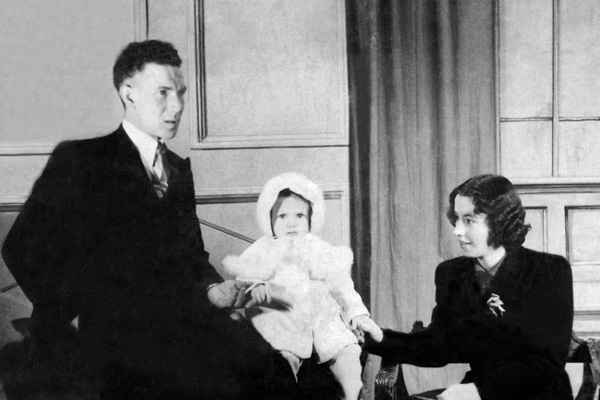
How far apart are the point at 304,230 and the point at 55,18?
1.29 m

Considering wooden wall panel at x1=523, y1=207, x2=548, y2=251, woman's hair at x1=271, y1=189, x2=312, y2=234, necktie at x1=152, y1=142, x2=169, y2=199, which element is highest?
necktie at x1=152, y1=142, x2=169, y2=199

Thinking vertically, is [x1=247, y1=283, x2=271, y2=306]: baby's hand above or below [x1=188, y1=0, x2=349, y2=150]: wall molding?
below

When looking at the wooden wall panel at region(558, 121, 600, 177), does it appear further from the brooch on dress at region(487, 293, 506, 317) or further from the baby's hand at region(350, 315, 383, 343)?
the baby's hand at region(350, 315, 383, 343)

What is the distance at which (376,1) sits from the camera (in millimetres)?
2473

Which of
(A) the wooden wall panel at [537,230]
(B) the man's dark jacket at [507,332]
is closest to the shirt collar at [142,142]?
(B) the man's dark jacket at [507,332]

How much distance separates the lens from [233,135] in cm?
250

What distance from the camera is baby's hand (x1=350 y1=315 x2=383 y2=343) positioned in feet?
7.28

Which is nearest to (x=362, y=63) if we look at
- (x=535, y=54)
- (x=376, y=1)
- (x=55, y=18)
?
(x=376, y=1)

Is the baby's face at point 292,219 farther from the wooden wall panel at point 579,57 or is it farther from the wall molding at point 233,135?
the wooden wall panel at point 579,57

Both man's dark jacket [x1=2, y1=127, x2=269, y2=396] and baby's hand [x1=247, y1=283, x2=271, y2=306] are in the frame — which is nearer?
baby's hand [x1=247, y1=283, x2=271, y2=306]

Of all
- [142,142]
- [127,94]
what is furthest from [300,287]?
[127,94]

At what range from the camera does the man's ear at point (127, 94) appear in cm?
237

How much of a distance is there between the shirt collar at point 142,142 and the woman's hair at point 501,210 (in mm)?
1176

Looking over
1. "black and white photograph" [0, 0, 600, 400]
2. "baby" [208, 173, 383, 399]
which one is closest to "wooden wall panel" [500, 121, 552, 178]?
"black and white photograph" [0, 0, 600, 400]
